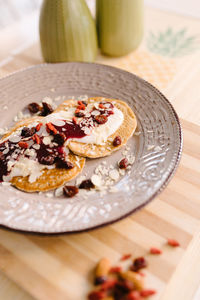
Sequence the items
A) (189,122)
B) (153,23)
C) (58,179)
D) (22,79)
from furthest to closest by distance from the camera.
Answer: (153,23) < (22,79) < (189,122) < (58,179)

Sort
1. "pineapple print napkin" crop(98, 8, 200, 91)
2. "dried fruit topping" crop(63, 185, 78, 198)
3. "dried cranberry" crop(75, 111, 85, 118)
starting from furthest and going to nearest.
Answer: "pineapple print napkin" crop(98, 8, 200, 91) → "dried cranberry" crop(75, 111, 85, 118) → "dried fruit topping" crop(63, 185, 78, 198)

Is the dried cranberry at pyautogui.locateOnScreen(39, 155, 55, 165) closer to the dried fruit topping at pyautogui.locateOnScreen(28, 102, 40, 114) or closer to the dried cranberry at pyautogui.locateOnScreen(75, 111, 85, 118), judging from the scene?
the dried cranberry at pyautogui.locateOnScreen(75, 111, 85, 118)

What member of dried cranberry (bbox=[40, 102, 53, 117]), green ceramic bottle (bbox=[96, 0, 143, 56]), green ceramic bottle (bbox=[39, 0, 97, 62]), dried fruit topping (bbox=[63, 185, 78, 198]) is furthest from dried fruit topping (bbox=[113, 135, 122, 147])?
green ceramic bottle (bbox=[96, 0, 143, 56])

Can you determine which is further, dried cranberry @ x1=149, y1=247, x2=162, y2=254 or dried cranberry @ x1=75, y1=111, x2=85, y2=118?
dried cranberry @ x1=75, y1=111, x2=85, y2=118

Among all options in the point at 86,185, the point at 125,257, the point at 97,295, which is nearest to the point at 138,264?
the point at 125,257

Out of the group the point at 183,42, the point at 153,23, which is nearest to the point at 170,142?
the point at 183,42

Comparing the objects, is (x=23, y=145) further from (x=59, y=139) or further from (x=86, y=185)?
(x=86, y=185)

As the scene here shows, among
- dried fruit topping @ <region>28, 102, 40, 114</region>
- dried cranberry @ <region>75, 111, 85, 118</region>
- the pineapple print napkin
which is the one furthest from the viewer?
the pineapple print napkin

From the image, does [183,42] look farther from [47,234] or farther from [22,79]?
[47,234]
